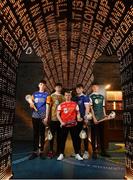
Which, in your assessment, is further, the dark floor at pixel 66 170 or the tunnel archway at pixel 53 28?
the dark floor at pixel 66 170

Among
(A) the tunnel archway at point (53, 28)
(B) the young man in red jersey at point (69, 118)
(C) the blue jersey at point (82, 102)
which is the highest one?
(A) the tunnel archway at point (53, 28)

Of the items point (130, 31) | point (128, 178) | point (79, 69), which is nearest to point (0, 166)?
point (128, 178)

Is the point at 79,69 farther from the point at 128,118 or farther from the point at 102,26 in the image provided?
the point at 128,118

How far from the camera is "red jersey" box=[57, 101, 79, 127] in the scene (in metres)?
4.38

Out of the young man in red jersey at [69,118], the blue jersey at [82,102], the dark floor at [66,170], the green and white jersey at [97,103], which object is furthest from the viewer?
the green and white jersey at [97,103]

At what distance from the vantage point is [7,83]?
2934 millimetres

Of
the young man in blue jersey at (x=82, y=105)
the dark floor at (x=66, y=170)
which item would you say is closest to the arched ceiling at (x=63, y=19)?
the young man in blue jersey at (x=82, y=105)

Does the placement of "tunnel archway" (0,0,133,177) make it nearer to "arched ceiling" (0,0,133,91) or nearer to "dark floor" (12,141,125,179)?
"arched ceiling" (0,0,133,91)

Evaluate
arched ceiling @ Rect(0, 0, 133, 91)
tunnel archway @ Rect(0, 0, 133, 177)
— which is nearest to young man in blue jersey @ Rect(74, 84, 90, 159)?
arched ceiling @ Rect(0, 0, 133, 91)

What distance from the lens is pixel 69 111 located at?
174 inches

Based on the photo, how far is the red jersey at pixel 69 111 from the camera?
4379mm

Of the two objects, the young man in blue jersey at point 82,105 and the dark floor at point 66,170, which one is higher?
the young man in blue jersey at point 82,105

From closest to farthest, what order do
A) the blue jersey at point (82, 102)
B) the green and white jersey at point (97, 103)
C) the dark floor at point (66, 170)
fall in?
the dark floor at point (66, 170)
the blue jersey at point (82, 102)
the green and white jersey at point (97, 103)

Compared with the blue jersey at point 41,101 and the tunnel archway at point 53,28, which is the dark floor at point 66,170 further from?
the blue jersey at point 41,101
